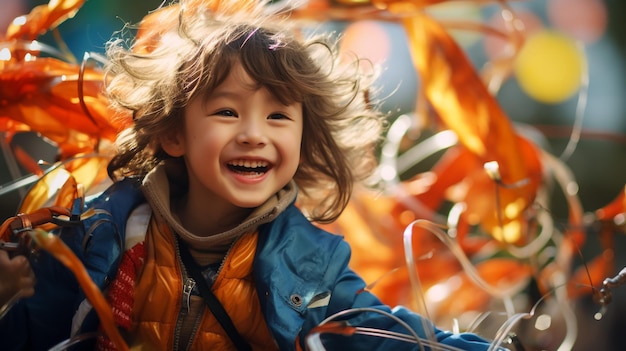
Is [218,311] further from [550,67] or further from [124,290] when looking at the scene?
[550,67]

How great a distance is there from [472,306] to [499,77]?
0.47 m

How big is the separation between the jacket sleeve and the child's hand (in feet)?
1.04

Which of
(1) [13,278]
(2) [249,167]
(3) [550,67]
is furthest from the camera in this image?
(3) [550,67]

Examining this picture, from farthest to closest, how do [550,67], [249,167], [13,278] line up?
[550,67] < [249,167] < [13,278]

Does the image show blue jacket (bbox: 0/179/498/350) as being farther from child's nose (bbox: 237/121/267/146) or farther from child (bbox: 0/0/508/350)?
child's nose (bbox: 237/121/267/146)

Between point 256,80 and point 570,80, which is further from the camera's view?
point 570,80

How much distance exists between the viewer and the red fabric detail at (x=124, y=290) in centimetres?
98

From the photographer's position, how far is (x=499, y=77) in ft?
5.34

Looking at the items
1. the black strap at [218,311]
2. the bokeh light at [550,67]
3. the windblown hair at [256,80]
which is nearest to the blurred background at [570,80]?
the bokeh light at [550,67]

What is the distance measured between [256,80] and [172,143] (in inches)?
6.2

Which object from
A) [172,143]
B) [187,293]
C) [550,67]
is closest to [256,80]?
[172,143]

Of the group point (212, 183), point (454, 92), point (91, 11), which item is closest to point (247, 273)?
point (212, 183)

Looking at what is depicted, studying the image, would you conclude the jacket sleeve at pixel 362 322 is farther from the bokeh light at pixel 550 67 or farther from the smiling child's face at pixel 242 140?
the bokeh light at pixel 550 67

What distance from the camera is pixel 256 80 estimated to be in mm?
1011
